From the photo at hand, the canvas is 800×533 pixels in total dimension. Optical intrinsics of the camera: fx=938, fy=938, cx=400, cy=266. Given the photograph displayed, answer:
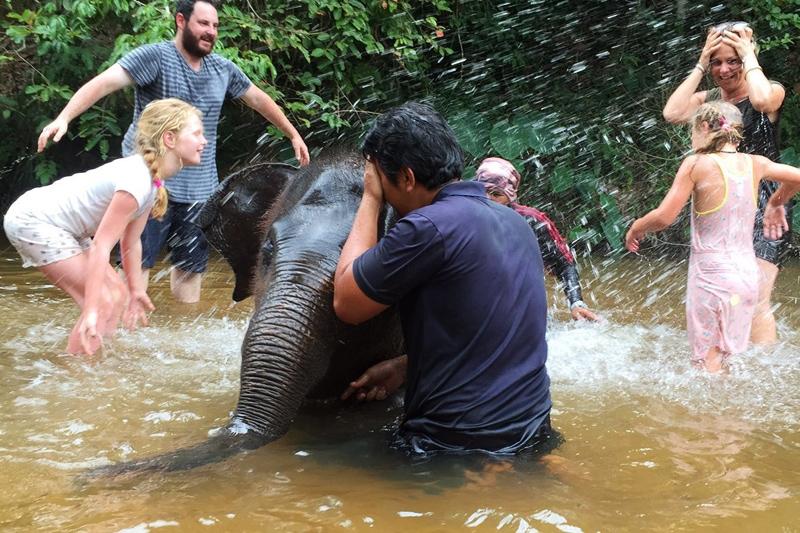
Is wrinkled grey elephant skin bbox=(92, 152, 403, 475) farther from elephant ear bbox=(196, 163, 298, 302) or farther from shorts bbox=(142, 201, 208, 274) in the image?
shorts bbox=(142, 201, 208, 274)

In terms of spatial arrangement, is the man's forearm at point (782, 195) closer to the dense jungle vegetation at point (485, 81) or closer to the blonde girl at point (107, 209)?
the blonde girl at point (107, 209)

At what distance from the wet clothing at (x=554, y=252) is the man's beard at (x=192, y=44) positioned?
6.69 feet

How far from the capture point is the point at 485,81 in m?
10.0

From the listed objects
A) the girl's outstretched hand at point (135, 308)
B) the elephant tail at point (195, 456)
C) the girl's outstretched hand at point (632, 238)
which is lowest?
the elephant tail at point (195, 456)

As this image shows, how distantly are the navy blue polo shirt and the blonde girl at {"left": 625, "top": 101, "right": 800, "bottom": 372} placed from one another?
5.90 feet

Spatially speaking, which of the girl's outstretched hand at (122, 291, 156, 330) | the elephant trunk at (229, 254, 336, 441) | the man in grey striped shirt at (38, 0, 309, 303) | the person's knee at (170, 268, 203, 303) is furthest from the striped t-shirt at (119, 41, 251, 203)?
the elephant trunk at (229, 254, 336, 441)

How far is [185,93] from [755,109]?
10.4ft

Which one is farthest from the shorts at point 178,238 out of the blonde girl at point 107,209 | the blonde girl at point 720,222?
the blonde girl at point 720,222

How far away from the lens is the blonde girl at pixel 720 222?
15.1ft

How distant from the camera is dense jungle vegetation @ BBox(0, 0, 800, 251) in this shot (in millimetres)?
8359

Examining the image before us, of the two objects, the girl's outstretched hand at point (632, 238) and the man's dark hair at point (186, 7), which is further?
the man's dark hair at point (186, 7)

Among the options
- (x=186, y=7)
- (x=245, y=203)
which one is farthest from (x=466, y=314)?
(x=186, y=7)

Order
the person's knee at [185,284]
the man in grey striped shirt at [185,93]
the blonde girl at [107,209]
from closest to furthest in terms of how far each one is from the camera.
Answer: the blonde girl at [107,209], the man in grey striped shirt at [185,93], the person's knee at [185,284]

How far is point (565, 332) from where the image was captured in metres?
5.61
